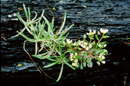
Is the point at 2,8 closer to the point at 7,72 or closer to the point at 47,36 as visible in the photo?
the point at 47,36

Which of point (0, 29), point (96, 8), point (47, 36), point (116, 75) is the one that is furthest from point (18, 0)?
point (116, 75)

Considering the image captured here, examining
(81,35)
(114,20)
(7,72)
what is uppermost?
(114,20)

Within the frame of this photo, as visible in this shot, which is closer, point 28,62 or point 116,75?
point 28,62

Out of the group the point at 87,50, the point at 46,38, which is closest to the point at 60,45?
the point at 46,38
